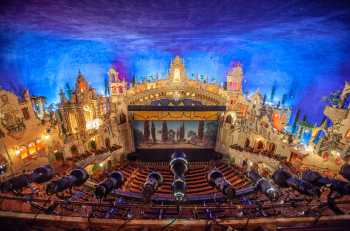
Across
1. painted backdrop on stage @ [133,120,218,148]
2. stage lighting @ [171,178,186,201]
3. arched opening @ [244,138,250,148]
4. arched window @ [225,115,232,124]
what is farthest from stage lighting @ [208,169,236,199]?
arched opening @ [244,138,250,148]

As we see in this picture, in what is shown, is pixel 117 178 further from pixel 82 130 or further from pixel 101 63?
pixel 101 63

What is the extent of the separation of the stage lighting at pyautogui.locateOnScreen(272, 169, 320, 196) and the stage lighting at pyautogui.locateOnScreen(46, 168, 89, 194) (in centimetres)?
862

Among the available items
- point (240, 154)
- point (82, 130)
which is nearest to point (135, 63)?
point (82, 130)

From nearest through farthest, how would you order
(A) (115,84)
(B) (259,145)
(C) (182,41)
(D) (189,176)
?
(D) (189,176) → (C) (182,41) → (B) (259,145) → (A) (115,84)

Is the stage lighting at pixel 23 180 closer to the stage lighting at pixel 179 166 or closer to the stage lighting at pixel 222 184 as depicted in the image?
the stage lighting at pixel 179 166

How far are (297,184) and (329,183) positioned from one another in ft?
3.78

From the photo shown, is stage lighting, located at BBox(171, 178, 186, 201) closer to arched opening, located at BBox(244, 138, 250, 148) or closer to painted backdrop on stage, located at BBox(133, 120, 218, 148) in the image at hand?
painted backdrop on stage, located at BBox(133, 120, 218, 148)

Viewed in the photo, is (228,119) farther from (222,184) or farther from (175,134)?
(222,184)

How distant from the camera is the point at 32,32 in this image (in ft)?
45.1

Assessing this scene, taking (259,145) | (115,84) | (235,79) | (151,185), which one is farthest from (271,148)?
(115,84)

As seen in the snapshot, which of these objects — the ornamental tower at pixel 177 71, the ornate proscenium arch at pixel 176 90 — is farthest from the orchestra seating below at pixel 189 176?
the ornamental tower at pixel 177 71

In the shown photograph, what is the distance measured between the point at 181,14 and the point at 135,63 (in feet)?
67.4

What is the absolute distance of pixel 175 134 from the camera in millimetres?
24172

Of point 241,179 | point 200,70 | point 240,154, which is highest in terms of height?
point 200,70
